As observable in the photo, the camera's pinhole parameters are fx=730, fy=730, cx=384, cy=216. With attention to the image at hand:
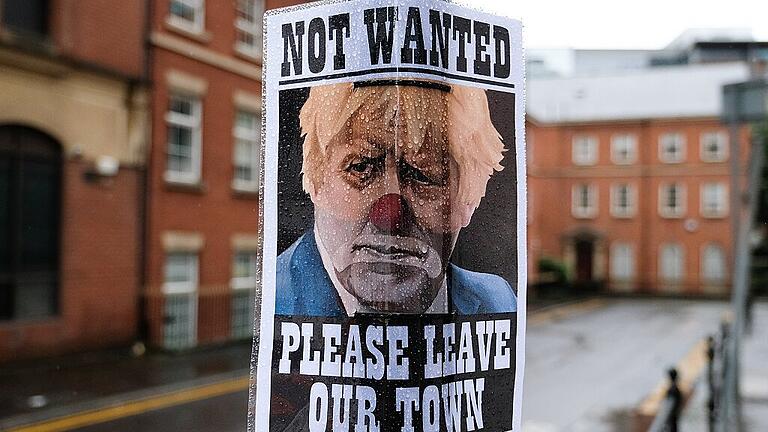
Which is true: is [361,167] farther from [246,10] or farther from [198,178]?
[198,178]

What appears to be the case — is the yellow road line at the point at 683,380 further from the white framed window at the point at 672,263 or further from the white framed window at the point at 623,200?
the white framed window at the point at 623,200

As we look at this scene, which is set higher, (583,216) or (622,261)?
(583,216)

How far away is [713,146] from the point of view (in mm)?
28469

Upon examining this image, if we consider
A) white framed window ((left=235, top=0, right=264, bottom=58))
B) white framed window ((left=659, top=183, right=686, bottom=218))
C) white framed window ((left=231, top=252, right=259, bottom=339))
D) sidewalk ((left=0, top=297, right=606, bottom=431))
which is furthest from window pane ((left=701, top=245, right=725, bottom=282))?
white framed window ((left=235, top=0, right=264, bottom=58))

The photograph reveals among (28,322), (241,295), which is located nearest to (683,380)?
(241,295)

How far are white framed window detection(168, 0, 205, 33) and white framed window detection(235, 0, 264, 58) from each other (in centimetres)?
82

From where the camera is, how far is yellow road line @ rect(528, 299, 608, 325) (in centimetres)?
1873

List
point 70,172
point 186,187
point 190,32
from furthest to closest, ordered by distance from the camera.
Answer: point 70,172 < point 186,187 < point 190,32

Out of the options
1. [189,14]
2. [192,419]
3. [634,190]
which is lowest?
[192,419]

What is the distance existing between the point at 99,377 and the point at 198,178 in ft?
8.49

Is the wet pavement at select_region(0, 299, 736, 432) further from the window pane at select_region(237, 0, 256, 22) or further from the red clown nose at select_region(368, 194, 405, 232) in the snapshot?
the red clown nose at select_region(368, 194, 405, 232)

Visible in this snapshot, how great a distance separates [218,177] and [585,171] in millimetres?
27218

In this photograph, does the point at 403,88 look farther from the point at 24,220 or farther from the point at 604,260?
the point at 604,260

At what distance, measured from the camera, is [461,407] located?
3.23 feet
